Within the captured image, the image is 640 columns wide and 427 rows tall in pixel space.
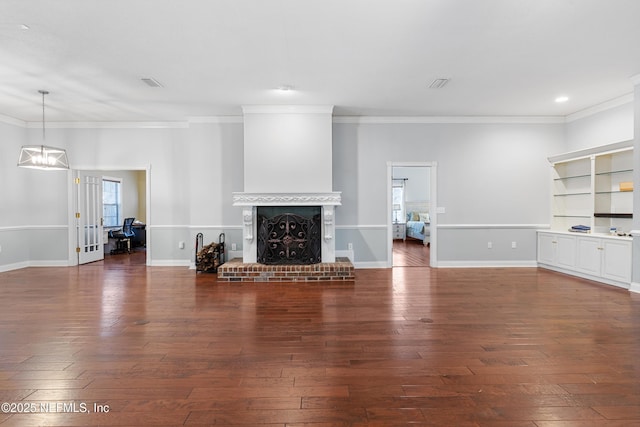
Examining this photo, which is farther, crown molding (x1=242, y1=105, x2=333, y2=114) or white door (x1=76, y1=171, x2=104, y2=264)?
white door (x1=76, y1=171, x2=104, y2=264)

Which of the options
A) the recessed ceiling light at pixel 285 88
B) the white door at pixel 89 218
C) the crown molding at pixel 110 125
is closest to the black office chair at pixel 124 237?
the white door at pixel 89 218

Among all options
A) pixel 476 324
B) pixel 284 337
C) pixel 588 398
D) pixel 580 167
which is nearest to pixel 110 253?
pixel 284 337

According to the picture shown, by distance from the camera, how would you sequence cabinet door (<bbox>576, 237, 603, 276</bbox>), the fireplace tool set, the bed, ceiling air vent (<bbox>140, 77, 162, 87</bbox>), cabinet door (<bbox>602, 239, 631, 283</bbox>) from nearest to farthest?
ceiling air vent (<bbox>140, 77, 162, 87</bbox>), cabinet door (<bbox>602, 239, 631, 283</bbox>), cabinet door (<bbox>576, 237, 603, 276</bbox>), the fireplace tool set, the bed

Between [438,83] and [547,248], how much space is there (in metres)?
3.72

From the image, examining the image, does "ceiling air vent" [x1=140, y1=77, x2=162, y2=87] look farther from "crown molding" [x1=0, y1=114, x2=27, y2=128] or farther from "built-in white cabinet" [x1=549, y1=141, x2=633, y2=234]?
"built-in white cabinet" [x1=549, y1=141, x2=633, y2=234]

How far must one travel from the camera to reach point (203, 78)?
4.27 meters

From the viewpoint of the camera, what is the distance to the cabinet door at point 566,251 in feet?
17.4

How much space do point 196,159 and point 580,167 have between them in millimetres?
6863

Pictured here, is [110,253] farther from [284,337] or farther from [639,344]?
[639,344]

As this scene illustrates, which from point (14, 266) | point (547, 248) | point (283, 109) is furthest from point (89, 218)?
point (547, 248)

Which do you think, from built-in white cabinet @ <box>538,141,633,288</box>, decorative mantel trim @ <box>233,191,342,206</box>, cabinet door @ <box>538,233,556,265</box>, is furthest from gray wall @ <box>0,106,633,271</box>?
decorative mantel trim @ <box>233,191,342,206</box>

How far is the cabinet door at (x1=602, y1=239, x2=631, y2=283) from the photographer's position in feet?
14.5

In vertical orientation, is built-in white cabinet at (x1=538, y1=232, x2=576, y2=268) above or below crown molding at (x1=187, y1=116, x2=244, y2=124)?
below

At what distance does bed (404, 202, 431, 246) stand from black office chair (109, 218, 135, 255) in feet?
26.7
